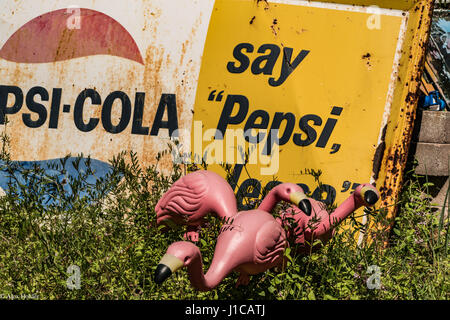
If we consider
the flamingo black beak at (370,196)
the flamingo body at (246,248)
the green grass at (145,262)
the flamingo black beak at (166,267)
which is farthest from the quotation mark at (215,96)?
the flamingo black beak at (166,267)

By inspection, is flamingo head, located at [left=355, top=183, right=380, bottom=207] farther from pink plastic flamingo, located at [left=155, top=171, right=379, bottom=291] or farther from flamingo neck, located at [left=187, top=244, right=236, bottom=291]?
flamingo neck, located at [left=187, top=244, right=236, bottom=291]

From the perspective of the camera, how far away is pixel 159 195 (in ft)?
8.91

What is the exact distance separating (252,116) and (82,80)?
110 centimetres

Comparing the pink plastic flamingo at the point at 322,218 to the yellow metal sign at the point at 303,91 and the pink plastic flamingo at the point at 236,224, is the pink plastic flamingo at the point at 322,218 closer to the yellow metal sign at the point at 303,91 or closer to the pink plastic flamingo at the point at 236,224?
the pink plastic flamingo at the point at 236,224

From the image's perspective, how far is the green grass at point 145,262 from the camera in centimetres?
217

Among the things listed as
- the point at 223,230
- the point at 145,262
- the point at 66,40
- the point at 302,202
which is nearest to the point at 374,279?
the point at 302,202

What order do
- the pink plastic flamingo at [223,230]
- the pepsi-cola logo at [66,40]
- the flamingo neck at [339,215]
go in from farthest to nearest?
the pepsi-cola logo at [66,40]
the flamingo neck at [339,215]
the pink plastic flamingo at [223,230]

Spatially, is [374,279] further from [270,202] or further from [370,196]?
[270,202]

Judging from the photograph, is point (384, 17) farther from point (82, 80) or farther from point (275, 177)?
point (82, 80)

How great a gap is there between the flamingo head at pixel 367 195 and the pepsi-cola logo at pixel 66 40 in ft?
5.28

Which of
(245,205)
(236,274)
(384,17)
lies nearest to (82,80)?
(245,205)

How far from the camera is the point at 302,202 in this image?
6.84 ft

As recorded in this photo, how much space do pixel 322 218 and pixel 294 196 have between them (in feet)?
0.80
